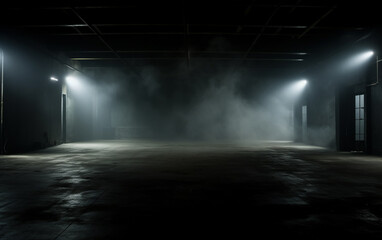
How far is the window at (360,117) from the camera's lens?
36.2 feet

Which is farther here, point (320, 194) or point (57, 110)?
point (57, 110)

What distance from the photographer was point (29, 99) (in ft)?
36.7

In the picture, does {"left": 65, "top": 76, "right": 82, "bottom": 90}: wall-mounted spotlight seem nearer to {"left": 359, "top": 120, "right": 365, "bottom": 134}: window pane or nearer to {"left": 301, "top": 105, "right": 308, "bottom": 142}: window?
{"left": 301, "top": 105, "right": 308, "bottom": 142}: window

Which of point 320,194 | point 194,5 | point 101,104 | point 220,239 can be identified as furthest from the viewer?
point 101,104

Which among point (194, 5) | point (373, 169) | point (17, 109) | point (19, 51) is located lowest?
point (373, 169)

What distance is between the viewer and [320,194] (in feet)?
14.1

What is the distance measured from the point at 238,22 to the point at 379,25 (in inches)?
174

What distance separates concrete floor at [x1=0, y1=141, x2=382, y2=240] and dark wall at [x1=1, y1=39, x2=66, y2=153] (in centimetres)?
444

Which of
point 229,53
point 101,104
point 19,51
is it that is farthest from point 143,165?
point 101,104

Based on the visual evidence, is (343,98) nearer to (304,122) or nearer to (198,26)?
(304,122)

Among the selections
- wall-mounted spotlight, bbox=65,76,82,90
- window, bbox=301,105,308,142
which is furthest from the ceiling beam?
wall-mounted spotlight, bbox=65,76,82,90

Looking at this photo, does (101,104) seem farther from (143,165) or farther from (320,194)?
(320,194)

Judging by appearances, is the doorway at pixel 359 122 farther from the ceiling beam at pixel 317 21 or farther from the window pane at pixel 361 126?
the ceiling beam at pixel 317 21

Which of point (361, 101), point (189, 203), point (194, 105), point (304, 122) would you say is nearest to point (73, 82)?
point (194, 105)
